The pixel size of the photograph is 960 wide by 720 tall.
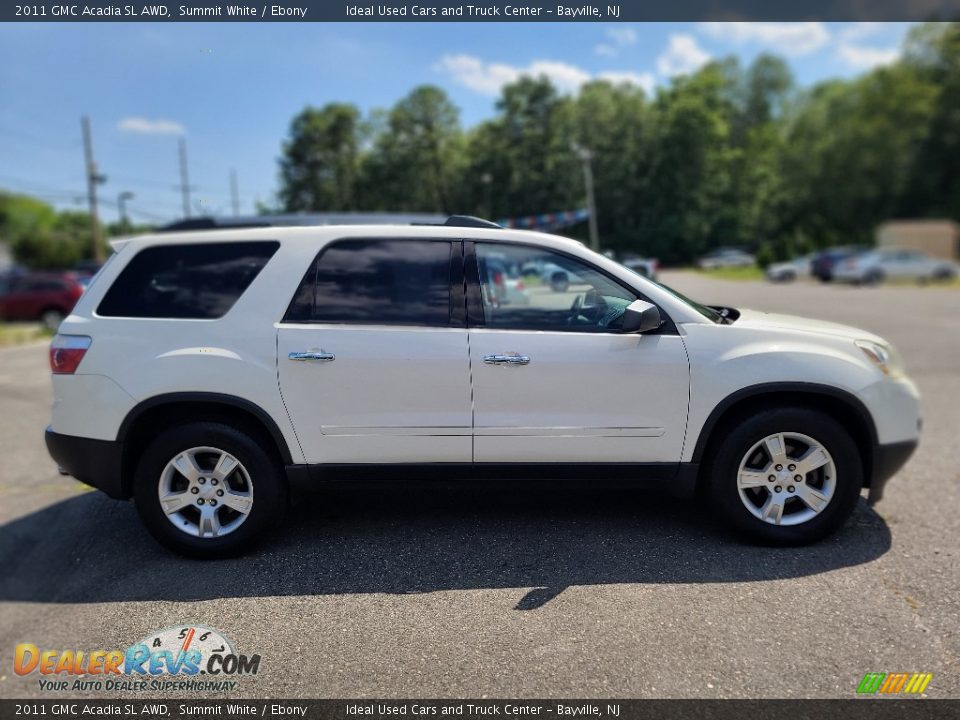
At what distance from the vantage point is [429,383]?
141 inches

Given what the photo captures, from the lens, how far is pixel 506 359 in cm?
355

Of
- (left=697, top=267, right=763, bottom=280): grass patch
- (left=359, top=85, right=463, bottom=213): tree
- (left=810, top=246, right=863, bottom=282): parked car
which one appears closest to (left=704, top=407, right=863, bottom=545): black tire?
(left=359, top=85, right=463, bottom=213): tree

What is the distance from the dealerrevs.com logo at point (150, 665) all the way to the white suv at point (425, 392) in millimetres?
753

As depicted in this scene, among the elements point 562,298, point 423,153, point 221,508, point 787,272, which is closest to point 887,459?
point 562,298

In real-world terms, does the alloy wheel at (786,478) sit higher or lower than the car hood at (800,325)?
lower

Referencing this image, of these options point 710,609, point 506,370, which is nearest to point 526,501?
point 506,370

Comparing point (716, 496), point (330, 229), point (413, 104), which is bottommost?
point (716, 496)

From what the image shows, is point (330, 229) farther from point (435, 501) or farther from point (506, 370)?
point (435, 501)

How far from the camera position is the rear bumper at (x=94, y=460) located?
3633 millimetres

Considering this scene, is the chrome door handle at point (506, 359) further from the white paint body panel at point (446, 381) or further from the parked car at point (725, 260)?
the parked car at point (725, 260)

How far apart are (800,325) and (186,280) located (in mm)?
3489

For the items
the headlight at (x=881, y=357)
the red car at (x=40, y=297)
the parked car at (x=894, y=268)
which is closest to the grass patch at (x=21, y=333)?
the red car at (x=40, y=297)

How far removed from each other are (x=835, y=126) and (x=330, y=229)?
76719 millimetres

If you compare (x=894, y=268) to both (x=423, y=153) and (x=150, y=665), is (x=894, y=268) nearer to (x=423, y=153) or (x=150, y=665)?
(x=423, y=153)
